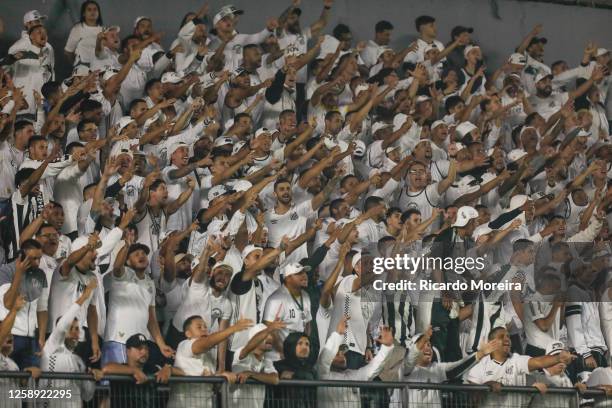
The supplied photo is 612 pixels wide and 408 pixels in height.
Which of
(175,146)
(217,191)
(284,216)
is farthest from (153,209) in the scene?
(284,216)

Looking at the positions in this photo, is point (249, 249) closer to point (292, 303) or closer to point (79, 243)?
point (292, 303)

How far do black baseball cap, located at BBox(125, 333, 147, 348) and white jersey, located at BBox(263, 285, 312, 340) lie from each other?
56.3 inches

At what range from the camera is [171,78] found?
807 inches

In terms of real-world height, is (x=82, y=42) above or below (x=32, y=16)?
below

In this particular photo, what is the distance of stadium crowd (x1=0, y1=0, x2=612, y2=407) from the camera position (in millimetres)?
16375

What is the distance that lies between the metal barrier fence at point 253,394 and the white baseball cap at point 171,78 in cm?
568

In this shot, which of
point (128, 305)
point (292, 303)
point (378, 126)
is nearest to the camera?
point (128, 305)

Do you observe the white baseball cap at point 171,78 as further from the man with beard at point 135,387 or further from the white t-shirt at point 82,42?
the man with beard at point 135,387

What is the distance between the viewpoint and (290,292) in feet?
56.4

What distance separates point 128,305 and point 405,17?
27.8 feet

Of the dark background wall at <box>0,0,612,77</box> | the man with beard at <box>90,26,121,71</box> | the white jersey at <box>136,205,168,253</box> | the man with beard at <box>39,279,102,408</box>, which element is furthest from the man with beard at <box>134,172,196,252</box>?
the dark background wall at <box>0,0,612,77</box>

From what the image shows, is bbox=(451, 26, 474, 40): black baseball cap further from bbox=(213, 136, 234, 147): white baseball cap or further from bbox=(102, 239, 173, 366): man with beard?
bbox=(102, 239, 173, 366): man with beard

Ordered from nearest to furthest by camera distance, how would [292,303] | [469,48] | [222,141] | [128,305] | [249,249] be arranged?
[128,305] < [292,303] < [249,249] < [222,141] < [469,48]

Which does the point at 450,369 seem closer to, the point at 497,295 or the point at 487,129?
the point at 497,295
